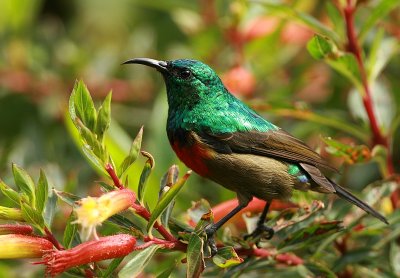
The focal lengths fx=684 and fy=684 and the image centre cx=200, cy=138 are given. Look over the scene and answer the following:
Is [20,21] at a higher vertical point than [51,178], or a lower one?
higher

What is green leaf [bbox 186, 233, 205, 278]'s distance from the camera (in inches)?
103

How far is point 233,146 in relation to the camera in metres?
3.45

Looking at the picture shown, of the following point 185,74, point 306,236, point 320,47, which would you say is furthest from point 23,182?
point 320,47

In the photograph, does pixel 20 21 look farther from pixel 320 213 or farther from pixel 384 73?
pixel 320 213

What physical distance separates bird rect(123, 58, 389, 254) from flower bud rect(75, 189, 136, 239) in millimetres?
971

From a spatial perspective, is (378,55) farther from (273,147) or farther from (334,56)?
(273,147)

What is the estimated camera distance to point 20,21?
5.61 m

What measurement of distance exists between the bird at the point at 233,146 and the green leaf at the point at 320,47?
0.47m

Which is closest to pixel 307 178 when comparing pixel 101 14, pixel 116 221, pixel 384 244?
pixel 384 244

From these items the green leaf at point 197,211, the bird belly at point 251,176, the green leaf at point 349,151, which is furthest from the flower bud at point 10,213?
the green leaf at point 349,151

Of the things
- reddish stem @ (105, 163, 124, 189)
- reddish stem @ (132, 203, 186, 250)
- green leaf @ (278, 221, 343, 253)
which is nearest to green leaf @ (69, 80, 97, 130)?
reddish stem @ (105, 163, 124, 189)

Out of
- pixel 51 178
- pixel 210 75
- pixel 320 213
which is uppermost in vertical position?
pixel 210 75

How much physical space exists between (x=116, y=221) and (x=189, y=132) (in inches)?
31.0

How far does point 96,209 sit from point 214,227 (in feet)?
2.90
